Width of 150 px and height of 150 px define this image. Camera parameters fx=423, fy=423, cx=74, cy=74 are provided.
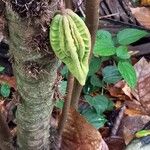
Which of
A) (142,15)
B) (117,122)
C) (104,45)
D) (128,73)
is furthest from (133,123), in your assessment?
(142,15)

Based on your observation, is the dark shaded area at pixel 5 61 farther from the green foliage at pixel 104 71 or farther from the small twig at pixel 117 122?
the small twig at pixel 117 122

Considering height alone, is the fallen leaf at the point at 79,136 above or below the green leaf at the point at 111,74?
below

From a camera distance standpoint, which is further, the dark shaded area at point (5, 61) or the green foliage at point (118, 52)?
the dark shaded area at point (5, 61)

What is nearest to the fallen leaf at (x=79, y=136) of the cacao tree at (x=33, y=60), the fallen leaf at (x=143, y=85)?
the cacao tree at (x=33, y=60)

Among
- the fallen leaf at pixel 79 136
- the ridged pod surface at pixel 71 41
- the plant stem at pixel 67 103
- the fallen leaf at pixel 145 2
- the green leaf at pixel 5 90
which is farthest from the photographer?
the fallen leaf at pixel 145 2

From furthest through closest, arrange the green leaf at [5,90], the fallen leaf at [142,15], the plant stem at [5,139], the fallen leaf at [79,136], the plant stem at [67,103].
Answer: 1. the fallen leaf at [142,15]
2. the green leaf at [5,90]
3. the fallen leaf at [79,136]
4. the plant stem at [5,139]
5. the plant stem at [67,103]

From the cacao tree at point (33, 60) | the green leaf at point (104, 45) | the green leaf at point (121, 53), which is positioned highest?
the cacao tree at point (33, 60)
